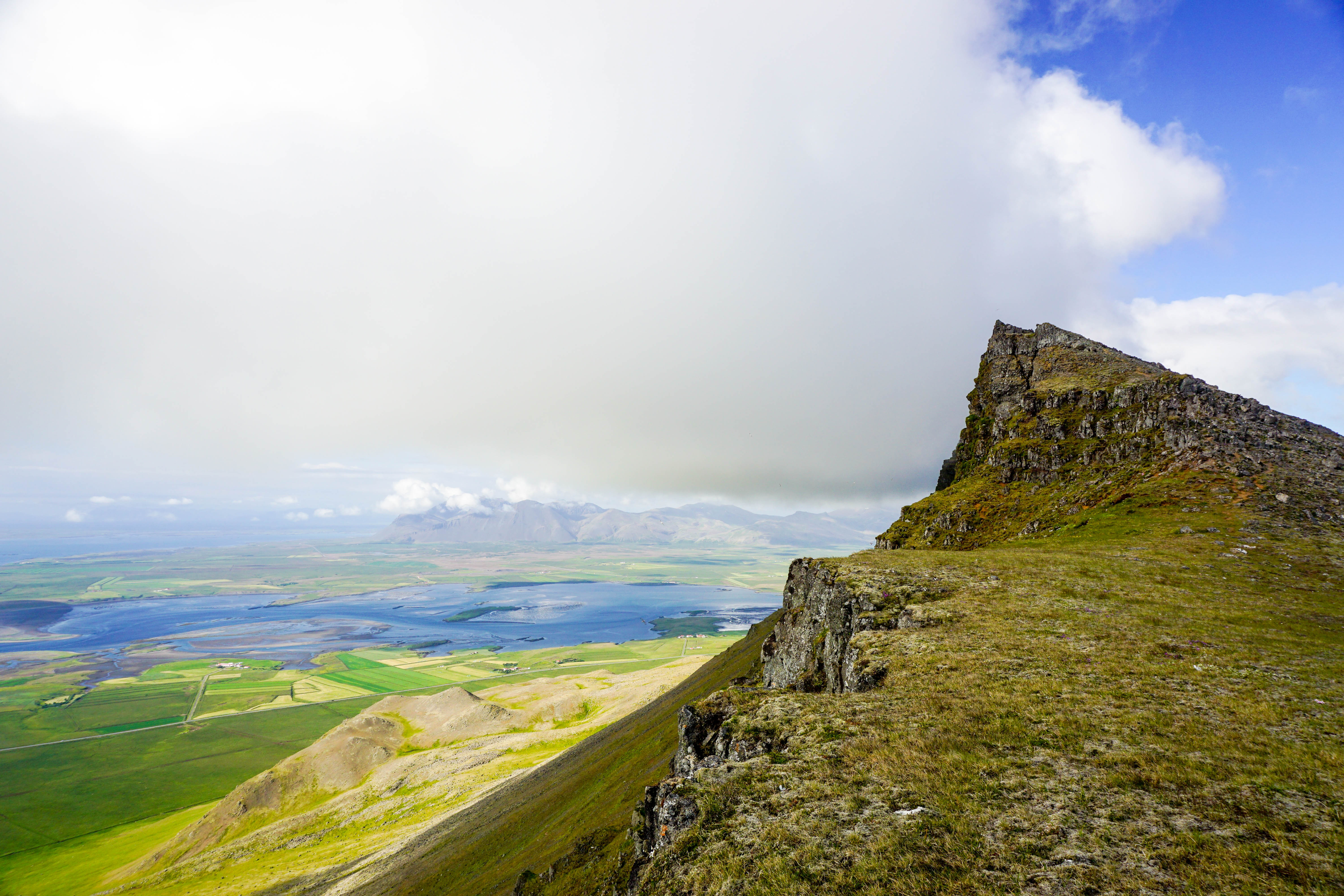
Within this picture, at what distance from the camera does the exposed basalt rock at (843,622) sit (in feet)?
101

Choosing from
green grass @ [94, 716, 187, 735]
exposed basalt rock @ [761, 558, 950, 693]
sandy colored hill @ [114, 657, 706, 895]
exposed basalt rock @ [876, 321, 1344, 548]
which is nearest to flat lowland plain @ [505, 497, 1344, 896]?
exposed basalt rock @ [761, 558, 950, 693]

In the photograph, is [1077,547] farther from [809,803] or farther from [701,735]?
[809,803]

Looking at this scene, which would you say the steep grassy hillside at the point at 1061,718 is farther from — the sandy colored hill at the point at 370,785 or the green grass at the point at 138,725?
the green grass at the point at 138,725

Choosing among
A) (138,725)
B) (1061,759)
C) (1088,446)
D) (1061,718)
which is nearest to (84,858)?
(138,725)

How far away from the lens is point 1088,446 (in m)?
62.7

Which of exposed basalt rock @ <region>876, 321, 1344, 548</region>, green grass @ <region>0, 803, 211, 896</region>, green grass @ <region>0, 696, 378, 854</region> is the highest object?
exposed basalt rock @ <region>876, 321, 1344, 548</region>

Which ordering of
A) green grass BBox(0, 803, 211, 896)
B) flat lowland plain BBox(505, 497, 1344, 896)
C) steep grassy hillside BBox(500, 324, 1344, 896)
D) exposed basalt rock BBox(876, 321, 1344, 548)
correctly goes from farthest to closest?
1. green grass BBox(0, 803, 211, 896)
2. exposed basalt rock BBox(876, 321, 1344, 548)
3. steep grassy hillside BBox(500, 324, 1344, 896)
4. flat lowland plain BBox(505, 497, 1344, 896)

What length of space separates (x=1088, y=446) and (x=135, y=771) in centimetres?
22957

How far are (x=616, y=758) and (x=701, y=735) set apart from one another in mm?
55801

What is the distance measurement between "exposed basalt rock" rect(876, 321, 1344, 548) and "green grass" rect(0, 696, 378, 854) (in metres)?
177

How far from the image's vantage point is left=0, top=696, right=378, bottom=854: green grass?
117 meters

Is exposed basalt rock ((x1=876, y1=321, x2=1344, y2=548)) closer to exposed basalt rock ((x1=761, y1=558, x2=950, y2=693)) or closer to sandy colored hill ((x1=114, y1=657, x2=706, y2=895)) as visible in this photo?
exposed basalt rock ((x1=761, y1=558, x2=950, y2=693))

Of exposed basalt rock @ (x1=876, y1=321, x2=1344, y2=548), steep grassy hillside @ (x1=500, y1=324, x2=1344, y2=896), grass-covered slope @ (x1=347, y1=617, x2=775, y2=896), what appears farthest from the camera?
grass-covered slope @ (x1=347, y1=617, x2=775, y2=896)

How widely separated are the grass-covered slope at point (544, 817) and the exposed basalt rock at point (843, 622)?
801 inches
